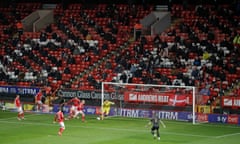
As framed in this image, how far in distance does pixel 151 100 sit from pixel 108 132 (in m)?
7.37

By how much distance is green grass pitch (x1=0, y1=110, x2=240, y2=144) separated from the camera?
1528 inches

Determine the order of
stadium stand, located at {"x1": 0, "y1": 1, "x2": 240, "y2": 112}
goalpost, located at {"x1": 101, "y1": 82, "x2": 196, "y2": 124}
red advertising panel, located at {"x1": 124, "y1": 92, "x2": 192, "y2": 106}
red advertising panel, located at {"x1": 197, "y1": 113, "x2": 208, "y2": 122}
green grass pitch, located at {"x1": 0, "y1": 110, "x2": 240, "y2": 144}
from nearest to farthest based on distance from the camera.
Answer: green grass pitch, located at {"x1": 0, "y1": 110, "x2": 240, "y2": 144}, red advertising panel, located at {"x1": 197, "y1": 113, "x2": 208, "y2": 122}, goalpost, located at {"x1": 101, "y1": 82, "x2": 196, "y2": 124}, red advertising panel, located at {"x1": 124, "y1": 92, "x2": 192, "y2": 106}, stadium stand, located at {"x1": 0, "y1": 1, "x2": 240, "y2": 112}

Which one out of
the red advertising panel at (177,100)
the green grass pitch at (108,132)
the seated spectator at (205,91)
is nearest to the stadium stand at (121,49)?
the seated spectator at (205,91)

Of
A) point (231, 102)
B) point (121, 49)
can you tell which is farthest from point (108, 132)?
point (121, 49)

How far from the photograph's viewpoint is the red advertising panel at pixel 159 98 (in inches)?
1887

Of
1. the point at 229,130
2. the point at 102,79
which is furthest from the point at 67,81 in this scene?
the point at 229,130

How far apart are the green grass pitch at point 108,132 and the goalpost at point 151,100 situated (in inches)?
28.3

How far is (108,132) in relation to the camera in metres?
42.6

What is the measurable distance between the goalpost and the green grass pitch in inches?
28.3

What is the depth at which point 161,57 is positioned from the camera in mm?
55656

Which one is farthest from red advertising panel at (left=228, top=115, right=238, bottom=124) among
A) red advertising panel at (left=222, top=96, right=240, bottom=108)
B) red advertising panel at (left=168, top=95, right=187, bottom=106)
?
red advertising panel at (left=168, top=95, right=187, bottom=106)

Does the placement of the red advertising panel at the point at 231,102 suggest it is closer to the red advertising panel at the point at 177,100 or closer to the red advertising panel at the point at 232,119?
the red advertising panel at the point at 232,119

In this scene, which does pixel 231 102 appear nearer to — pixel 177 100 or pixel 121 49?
pixel 177 100

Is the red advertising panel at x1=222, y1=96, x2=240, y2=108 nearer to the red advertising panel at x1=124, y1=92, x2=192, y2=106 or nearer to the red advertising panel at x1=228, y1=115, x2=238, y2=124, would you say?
the red advertising panel at x1=228, y1=115, x2=238, y2=124
